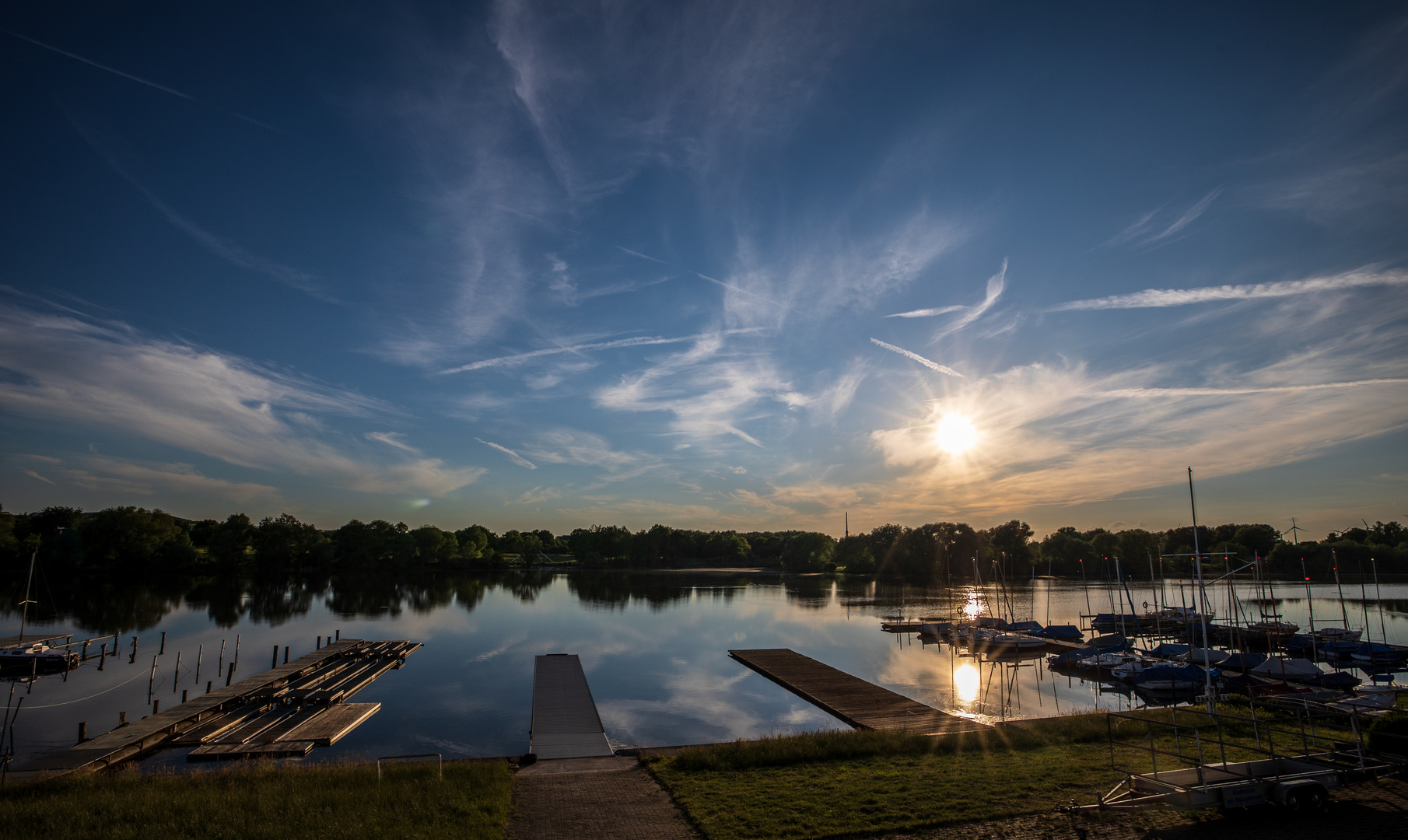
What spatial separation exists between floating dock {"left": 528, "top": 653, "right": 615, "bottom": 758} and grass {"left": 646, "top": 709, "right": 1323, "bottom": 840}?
513 cm

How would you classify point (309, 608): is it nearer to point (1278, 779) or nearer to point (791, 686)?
point (791, 686)

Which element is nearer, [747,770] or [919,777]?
[919,777]

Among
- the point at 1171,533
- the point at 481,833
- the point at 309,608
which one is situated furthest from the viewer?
the point at 1171,533

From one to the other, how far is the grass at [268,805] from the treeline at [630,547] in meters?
95.6

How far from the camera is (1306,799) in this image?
1194 cm

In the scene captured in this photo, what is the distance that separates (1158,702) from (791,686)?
56.9ft

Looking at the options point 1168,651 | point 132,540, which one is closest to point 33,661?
point 1168,651

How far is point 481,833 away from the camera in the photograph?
39.2 ft

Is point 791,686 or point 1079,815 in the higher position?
point 1079,815

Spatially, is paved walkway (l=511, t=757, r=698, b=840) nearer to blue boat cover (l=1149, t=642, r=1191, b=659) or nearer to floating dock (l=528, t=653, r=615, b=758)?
floating dock (l=528, t=653, r=615, b=758)

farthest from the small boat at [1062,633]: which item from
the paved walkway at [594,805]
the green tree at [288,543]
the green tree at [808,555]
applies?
the green tree at [288,543]

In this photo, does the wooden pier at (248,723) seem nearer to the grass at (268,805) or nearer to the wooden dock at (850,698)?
the grass at (268,805)

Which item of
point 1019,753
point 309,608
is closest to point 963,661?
point 1019,753

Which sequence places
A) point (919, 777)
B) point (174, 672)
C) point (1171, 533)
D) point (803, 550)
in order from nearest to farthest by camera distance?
point (919, 777) < point (174, 672) < point (1171, 533) < point (803, 550)
